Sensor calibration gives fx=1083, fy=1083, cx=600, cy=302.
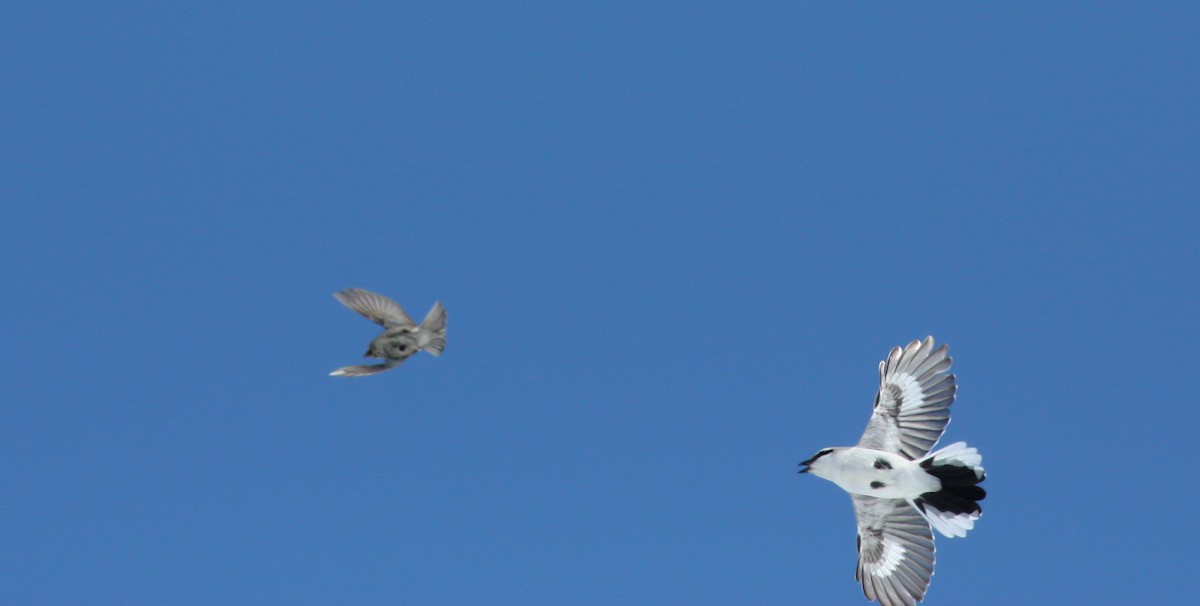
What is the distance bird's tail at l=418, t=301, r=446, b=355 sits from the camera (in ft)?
39.9

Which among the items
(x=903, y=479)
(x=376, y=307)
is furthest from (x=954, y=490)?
(x=376, y=307)

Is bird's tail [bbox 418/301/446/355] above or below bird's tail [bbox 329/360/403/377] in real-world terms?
above

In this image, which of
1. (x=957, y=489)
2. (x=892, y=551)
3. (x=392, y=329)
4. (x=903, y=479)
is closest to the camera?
(x=957, y=489)

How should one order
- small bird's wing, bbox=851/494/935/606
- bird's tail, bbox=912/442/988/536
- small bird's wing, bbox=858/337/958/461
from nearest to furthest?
bird's tail, bbox=912/442/988/536 < small bird's wing, bbox=851/494/935/606 < small bird's wing, bbox=858/337/958/461

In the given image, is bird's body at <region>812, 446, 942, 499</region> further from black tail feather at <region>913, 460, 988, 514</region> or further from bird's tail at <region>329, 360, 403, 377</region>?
bird's tail at <region>329, 360, 403, 377</region>

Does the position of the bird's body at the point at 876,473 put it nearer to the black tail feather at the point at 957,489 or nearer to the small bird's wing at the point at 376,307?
the black tail feather at the point at 957,489

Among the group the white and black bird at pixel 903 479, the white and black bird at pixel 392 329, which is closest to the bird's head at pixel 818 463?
the white and black bird at pixel 903 479

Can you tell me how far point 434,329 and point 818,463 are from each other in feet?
15.0

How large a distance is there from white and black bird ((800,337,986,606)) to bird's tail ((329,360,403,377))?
4817mm

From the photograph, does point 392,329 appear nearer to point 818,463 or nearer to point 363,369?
point 363,369

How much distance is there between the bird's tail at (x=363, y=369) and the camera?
11859 mm

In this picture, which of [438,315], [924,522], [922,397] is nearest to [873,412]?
[922,397]

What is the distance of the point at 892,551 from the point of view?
12.6m

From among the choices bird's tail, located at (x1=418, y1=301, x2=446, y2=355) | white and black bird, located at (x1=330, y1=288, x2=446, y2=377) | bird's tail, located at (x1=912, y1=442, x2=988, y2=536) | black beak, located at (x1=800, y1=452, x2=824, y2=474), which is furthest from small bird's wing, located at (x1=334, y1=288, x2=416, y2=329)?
bird's tail, located at (x1=912, y1=442, x2=988, y2=536)
